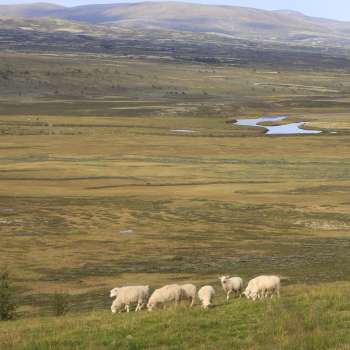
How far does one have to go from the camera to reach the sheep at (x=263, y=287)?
19844 mm

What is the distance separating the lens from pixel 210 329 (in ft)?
50.5

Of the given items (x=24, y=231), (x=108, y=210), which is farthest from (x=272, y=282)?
(x=108, y=210)

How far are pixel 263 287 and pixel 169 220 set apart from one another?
22.4 meters

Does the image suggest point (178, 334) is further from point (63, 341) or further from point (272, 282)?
point (272, 282)

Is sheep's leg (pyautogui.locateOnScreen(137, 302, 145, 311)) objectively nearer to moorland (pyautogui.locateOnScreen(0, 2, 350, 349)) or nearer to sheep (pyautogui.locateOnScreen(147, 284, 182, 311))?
sheep (pyautogui.locateOnScreen(147, 284, 182, 311))

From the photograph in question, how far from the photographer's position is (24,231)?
38.8 meters

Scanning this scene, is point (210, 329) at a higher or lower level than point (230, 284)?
higher

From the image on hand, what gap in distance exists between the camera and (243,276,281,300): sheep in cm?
1984

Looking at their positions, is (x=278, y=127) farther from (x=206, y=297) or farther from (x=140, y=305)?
(x=206, y=297)

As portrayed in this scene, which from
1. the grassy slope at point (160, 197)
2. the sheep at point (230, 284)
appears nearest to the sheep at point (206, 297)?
the sheep at point (230, 284)

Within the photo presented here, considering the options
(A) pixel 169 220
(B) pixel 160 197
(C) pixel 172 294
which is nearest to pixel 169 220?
(A) pixel 169 220

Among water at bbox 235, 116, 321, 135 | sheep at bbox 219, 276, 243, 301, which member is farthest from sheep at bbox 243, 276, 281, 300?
water at bbox 235, 116, 321, 135

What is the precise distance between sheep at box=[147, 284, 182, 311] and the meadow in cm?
119

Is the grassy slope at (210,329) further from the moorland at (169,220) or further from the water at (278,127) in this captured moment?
the water at (278,127)
